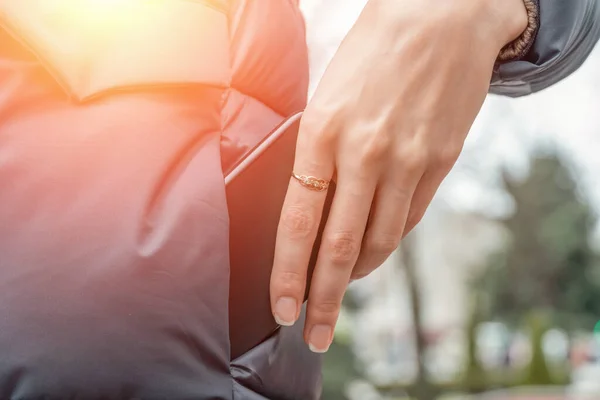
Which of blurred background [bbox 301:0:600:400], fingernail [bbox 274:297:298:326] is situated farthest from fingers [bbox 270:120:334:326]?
blurred background [bbox 301:0:600:400]

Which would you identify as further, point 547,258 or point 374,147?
point 547,258

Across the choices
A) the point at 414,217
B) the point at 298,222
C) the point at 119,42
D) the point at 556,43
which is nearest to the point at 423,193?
the point at 414,217

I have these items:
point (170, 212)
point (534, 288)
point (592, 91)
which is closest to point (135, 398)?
point (170, 212)

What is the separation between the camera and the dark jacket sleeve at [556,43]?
2.88 ft

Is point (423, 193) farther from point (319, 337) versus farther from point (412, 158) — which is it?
point (319, 337)

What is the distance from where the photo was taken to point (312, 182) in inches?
30.5

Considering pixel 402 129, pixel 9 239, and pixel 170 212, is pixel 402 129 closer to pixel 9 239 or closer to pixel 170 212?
pixel 170 212

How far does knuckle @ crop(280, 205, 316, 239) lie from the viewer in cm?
78

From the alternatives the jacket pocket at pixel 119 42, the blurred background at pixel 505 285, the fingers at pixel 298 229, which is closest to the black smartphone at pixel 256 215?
the fingers at pixel 298 229

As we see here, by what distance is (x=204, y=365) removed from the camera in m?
0.75

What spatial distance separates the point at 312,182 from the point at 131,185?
0.18m

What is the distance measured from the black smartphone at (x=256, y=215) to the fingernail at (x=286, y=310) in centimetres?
1

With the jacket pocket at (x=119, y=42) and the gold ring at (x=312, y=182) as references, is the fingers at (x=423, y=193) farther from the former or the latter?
the jacket pocket at (x=119, y=42)

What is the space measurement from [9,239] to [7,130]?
0.11m
